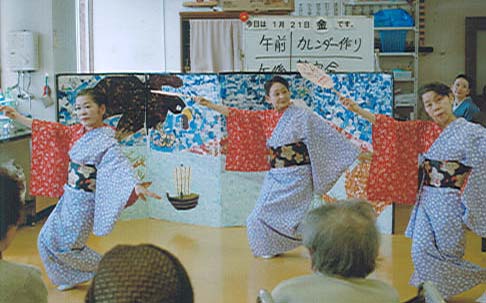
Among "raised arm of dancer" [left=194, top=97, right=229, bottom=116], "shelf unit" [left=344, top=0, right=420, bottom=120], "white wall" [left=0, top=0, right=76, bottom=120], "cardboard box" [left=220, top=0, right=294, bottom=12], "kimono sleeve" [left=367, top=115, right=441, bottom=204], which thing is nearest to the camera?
"kimono sleeve" [left=367, top=115, right=441, bottom=204]

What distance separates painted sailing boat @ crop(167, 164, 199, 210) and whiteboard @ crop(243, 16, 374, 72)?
0.96m

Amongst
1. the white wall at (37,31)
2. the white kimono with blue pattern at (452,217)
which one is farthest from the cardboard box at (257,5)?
the white kimono with blue pattern at (452,217)

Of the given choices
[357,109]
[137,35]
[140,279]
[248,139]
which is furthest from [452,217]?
[137,35]

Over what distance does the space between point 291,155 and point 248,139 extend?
1.33ft

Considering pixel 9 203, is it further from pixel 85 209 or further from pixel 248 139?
pixel 248 139

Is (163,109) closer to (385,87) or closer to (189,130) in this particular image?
(189,130)

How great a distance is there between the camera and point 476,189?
3.74 meters

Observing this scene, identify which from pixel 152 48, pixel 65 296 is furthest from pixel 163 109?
pixel 152 48

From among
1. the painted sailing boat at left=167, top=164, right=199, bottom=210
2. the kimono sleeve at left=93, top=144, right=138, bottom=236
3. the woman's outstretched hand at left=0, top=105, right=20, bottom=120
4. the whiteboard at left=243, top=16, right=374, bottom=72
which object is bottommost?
the painted sailing boat at left=167, top=164, right=199, bottom=210

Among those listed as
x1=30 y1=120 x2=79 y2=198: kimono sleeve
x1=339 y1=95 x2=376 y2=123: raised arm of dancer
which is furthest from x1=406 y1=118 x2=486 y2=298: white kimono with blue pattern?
x1=30 y1=120 x2=79 y2=198: kimono sleeve

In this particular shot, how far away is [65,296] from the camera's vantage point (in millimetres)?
4141

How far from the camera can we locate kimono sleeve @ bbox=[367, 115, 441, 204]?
4.09 metres

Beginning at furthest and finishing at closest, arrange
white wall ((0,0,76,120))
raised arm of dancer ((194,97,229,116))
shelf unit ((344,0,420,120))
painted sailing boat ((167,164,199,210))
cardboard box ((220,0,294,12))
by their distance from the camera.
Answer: shelf unit ((344,0,420,120)) < cardboard box ((220,0,294,12)) < white wall ((0,0,76,120)) < painted sailing boat ((167,164,199,210)) < raised arm of dancer ((194,97,229,116))

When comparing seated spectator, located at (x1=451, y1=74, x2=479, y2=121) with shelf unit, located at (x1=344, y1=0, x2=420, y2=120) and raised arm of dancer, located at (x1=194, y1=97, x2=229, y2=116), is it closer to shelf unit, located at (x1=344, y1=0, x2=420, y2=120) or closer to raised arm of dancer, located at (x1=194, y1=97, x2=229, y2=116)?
raised arm of dancer, located at (x1=194, y1=97, x2=229, y2=116)
